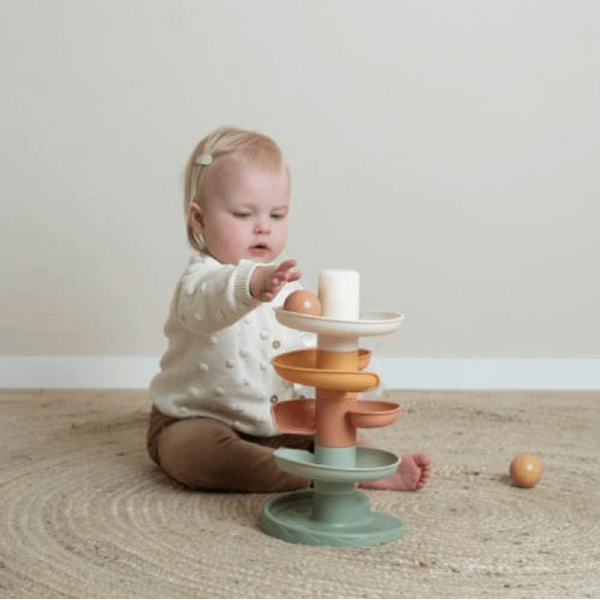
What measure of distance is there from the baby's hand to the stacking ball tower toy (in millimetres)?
24

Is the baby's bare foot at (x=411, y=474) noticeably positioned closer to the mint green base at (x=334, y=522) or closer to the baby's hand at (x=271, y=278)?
the mint green base at (x=334, y=522)

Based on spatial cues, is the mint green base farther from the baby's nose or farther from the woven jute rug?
the baby's nose

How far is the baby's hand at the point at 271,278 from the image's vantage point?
3.33 ft

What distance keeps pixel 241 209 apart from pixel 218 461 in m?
0.31

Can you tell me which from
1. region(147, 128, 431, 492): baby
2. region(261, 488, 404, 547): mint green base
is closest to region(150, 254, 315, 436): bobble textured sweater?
region(147, 128, 431, 492): baby

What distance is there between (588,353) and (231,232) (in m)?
1.01

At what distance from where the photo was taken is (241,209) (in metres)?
1.32

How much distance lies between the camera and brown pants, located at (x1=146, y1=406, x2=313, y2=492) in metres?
1.24

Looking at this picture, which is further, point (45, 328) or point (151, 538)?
point (45, 328)

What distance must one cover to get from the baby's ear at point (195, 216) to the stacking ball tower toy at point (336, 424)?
1.00 ft

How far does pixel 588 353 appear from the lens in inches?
81.7

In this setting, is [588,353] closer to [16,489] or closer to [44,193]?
[44,193]

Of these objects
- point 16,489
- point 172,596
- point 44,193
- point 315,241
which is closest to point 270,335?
point 16,489

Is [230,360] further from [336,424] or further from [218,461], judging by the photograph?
[336,424]
